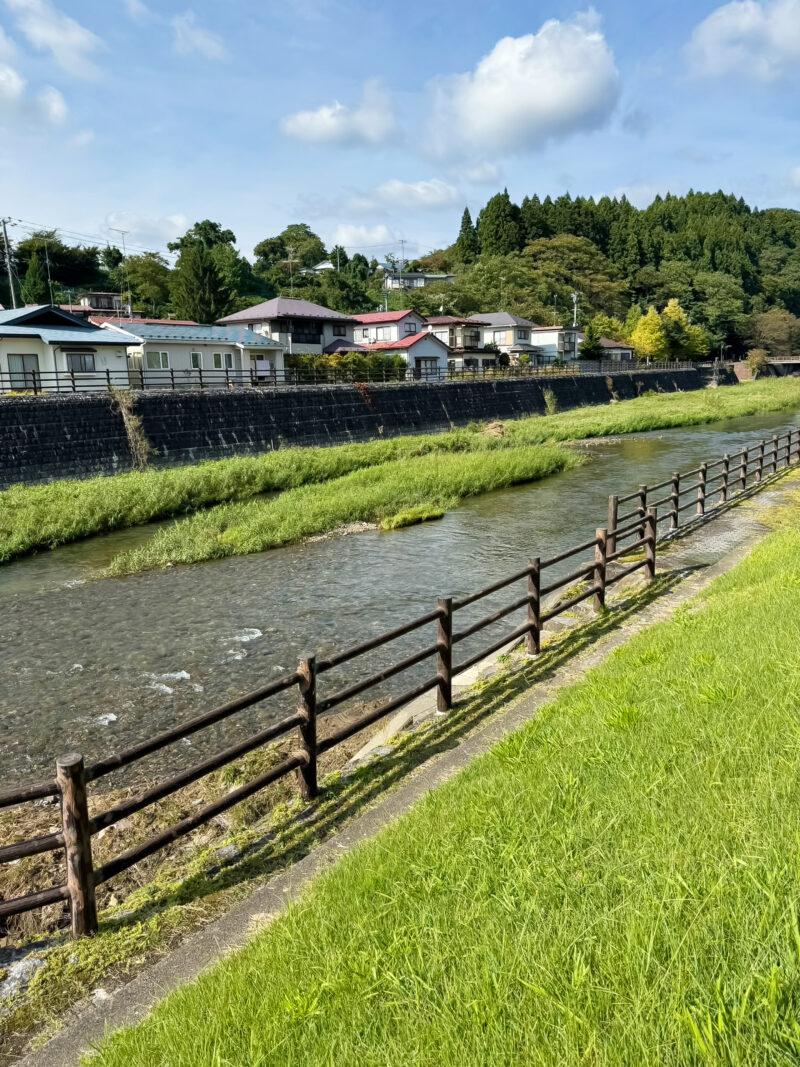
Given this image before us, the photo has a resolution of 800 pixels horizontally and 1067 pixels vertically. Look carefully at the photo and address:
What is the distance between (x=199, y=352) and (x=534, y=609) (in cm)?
4200

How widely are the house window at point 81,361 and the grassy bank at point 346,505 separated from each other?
20.2m

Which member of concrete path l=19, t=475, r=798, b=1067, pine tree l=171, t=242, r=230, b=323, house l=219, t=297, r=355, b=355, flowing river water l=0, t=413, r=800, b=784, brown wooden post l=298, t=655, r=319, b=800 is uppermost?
pine tree l=171, t=242, r=230, b=323

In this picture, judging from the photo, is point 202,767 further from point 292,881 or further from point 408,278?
point 408,278

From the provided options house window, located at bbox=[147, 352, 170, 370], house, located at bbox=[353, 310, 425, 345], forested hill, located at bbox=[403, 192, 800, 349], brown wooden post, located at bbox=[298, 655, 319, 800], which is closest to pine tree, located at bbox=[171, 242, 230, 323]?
house, located at bbox=[353, 310, 425, 345]

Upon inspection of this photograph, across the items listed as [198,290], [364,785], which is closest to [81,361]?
[198,290]

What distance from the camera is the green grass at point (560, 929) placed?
2.76 m

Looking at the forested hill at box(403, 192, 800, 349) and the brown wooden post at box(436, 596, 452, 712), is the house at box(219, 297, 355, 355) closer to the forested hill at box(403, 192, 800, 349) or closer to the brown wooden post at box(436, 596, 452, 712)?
the forested hill at box(403, 192, 800, 349)

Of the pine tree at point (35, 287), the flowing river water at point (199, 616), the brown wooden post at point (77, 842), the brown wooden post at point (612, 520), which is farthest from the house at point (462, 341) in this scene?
the brown wooden post at point (77, 842)

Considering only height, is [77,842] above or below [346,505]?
above

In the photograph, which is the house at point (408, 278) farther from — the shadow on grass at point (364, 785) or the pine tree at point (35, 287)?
the shadow on grass at point (364, 785)

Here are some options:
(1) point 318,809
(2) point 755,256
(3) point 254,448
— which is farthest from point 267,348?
(2) point 755,256

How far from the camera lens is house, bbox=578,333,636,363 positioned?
82.9 metres

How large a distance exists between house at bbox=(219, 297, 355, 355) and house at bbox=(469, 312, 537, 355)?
70.3 feet

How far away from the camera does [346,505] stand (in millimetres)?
22266
